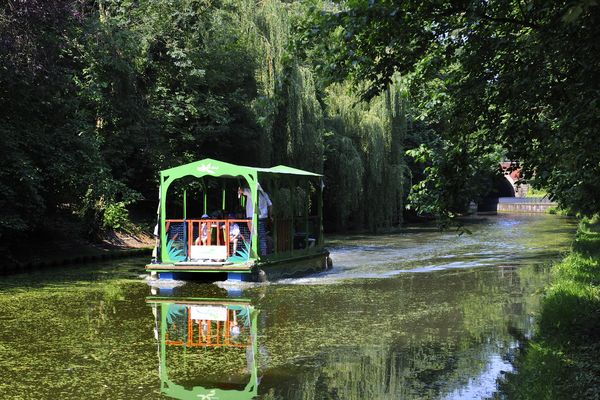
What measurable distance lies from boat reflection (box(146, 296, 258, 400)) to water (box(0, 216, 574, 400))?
26 millimetres

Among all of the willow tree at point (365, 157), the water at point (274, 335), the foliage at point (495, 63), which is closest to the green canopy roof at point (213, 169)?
the water at point (274, 335)

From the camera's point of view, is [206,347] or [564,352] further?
[206,347]

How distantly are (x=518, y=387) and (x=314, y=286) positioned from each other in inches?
335

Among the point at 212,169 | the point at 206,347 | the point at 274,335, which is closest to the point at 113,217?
the point at 212,169

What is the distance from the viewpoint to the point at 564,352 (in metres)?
7.28

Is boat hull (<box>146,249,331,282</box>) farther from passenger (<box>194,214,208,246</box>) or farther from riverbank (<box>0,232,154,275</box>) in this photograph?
riverbank (<box>0,232,154,275</box>)

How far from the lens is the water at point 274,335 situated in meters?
6.81

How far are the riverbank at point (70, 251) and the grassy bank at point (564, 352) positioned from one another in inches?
505

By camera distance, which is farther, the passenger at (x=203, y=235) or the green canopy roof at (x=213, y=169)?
the passenger at (x=203, y=235)

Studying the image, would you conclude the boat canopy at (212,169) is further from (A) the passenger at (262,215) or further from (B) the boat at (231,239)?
(A) the passenger at (262,215)

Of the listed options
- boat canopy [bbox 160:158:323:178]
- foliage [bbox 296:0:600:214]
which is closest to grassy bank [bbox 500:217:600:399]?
foliage [bbox 296:0:600:214]

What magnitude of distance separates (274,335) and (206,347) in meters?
1.11

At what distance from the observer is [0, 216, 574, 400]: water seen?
681cm

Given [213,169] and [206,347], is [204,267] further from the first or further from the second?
[206,347]
